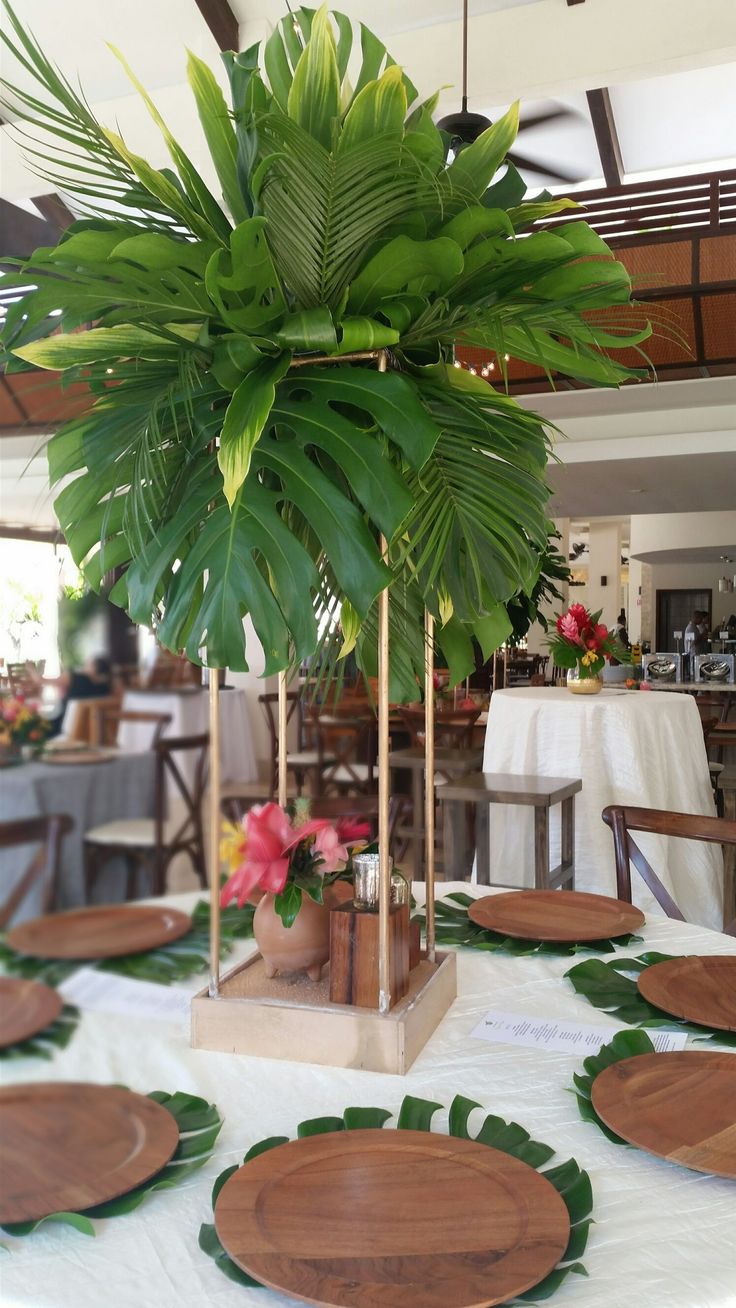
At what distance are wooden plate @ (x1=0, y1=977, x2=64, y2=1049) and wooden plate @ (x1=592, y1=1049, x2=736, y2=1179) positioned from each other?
54 centimetres

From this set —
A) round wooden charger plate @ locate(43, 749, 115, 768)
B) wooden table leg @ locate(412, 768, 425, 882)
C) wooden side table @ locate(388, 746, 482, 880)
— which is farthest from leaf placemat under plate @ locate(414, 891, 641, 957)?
wooden table leg @ locate(412, 768, 425, 882)

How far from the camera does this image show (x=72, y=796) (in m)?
0.28

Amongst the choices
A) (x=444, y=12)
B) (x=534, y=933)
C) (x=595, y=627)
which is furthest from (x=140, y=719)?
(x=444, y=12)

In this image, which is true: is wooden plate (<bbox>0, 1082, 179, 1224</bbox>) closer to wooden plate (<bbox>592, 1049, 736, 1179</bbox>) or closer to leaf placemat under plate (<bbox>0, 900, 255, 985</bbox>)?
leaf placemat under plate (<bbox>0, 900, 255, 985</bbox>)

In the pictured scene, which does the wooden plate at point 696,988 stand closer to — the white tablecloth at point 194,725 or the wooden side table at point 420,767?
the white tablecloth at point 194,725

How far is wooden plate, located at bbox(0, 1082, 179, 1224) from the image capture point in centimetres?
56

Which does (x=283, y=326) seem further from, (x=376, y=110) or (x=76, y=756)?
(x=76, y=756)

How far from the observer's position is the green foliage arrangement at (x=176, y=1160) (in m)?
0.57

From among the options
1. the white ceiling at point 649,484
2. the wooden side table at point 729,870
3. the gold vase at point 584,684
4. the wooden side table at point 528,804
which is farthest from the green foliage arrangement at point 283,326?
the white ceiling at point 649,484

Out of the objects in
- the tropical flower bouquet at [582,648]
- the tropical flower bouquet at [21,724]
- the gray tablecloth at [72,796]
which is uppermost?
the tropical flower bouquet at [582,648]

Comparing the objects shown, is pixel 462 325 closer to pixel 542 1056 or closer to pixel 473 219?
pixel 473 219

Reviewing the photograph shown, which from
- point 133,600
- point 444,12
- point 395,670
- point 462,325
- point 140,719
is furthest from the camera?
point 444,12

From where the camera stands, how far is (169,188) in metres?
0.70

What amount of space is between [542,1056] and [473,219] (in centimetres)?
70
